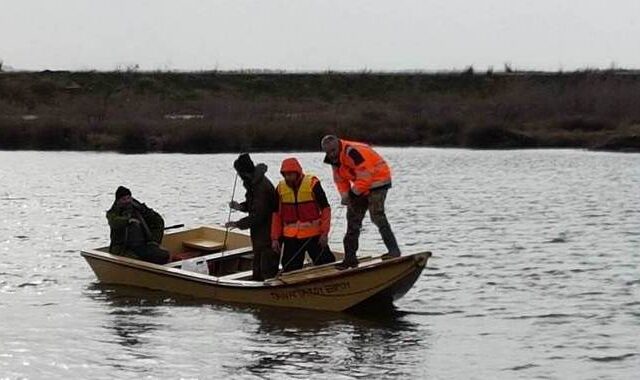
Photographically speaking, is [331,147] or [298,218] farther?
[298,218]

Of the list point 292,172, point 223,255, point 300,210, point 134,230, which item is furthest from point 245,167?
point 134,230

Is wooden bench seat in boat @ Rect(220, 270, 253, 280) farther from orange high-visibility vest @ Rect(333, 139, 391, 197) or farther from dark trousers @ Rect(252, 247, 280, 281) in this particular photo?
orange high-visibility vest @ Rect(333, 139, 391, 197)

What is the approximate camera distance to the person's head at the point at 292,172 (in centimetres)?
1402

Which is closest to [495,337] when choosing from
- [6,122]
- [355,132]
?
[355,132]

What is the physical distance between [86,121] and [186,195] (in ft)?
70.8

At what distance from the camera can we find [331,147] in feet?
45.4

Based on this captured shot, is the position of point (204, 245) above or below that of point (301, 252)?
below

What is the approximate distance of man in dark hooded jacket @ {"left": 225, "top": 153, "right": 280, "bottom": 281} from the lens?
Result: 14.5 metres

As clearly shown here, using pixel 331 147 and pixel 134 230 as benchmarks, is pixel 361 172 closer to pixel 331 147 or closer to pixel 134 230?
pixel 331 147

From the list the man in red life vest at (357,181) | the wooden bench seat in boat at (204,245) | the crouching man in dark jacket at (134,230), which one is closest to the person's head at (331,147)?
the man in red life vest at (357,181)

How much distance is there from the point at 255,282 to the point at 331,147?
2.07 meters

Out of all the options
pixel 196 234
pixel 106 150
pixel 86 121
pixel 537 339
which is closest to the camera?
pixel 537 339

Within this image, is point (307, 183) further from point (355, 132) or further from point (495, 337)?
point (355, 132)

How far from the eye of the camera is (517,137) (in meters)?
49.8
